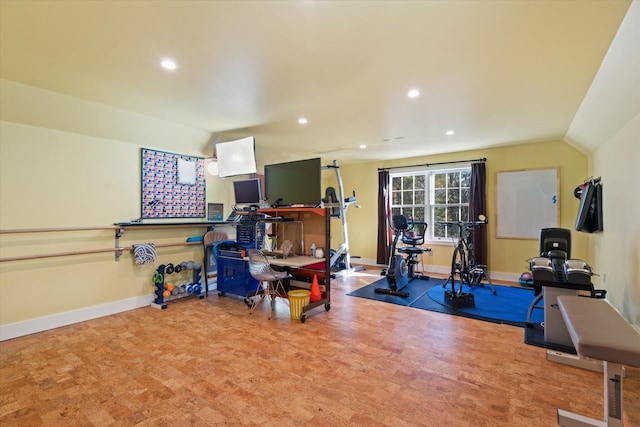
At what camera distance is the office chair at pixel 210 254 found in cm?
481

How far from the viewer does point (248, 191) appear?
4.82 m

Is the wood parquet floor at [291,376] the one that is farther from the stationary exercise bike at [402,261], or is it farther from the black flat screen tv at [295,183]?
the black flat screen tv at [295,183]

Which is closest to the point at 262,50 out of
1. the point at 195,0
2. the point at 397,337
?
the point at 195,0

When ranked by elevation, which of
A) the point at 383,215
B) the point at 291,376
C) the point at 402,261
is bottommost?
the point at 291,376

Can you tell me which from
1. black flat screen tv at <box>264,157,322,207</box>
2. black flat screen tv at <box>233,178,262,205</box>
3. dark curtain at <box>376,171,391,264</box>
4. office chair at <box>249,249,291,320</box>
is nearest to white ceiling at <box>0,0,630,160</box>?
black flat screen tv at <box>264,157,322,207</box>

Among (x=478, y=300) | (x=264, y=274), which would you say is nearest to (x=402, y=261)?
(x=478, y=300)

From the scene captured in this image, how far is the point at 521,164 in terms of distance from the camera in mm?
5691

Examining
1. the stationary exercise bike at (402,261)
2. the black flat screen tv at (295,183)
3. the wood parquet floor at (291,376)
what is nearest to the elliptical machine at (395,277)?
the stationary exercise bike at (402,261)

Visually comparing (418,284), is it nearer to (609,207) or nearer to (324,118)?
(609,207)

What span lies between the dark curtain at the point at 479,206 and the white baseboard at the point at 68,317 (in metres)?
6.05

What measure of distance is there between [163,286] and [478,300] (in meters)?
4.76

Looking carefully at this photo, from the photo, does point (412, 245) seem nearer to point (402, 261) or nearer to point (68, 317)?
point (402, 261)

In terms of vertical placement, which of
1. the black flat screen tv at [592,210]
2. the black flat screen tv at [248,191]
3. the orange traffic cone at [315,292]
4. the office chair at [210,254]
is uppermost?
the black flat screen tv at [248,191]

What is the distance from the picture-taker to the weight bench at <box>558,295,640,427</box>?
1.49 metres
